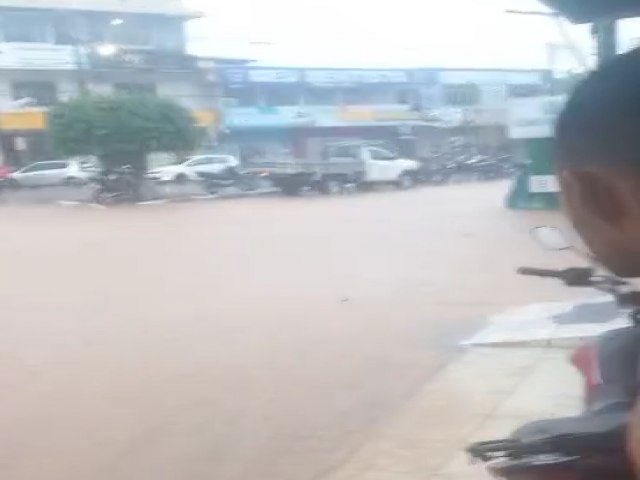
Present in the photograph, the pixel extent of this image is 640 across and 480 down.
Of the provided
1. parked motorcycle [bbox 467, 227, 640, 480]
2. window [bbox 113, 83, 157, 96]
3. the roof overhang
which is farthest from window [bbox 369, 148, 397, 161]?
parked motorcycle [bbox 467, 227, 640, 480]

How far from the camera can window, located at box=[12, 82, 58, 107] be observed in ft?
15.5

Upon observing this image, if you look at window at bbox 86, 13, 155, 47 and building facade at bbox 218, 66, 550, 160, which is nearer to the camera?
building facade at bbox 218, 66, 550, 160

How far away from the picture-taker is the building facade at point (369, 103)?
4.48m

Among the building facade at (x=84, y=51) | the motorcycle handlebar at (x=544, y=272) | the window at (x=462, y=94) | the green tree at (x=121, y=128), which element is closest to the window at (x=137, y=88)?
the building facade at (x=84, y=51)

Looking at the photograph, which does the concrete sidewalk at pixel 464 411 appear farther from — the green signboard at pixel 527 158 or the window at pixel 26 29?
the window at pixel 26 29

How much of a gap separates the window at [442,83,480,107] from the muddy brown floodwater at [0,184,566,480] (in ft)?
3.08

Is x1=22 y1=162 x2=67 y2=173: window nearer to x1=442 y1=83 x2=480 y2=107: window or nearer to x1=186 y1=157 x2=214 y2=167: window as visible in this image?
x1=186 y1=157 x2=214 y2=167: window

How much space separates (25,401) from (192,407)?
592 mm

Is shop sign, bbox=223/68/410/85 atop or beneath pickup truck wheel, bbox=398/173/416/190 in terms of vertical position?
atop

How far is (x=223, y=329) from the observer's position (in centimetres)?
445

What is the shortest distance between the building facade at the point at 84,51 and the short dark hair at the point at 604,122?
3.71m

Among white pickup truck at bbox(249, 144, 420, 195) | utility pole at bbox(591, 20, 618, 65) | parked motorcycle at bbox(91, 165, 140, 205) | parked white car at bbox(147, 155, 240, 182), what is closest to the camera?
utility pole at bbox(591, 20, 618, 65)

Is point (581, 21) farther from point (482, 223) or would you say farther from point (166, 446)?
point (482, 223)

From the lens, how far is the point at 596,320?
11.9 feet
